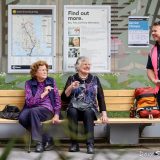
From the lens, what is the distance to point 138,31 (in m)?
7.27

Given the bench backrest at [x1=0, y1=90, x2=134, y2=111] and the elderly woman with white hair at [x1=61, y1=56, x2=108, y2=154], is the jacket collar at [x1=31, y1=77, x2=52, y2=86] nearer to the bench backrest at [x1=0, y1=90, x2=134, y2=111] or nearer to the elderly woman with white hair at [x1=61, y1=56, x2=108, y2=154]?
the elderly woman with white hair at [x1=61, y1=56, x2=108, y2=154]

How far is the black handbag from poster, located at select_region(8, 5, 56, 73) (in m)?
0.52

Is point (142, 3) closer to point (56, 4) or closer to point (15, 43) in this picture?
point (56, 4)

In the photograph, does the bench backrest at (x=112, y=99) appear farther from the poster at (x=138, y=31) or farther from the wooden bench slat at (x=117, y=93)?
the poster at (x=138, y=31)

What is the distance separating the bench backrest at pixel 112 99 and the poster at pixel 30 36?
0.35m

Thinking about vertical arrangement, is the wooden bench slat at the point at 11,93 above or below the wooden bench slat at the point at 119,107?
above

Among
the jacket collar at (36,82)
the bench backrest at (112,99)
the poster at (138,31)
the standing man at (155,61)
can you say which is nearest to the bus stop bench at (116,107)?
the bench backrest at (112,99)

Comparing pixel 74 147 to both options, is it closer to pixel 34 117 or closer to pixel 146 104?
pixel 34 117

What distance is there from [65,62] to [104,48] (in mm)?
553

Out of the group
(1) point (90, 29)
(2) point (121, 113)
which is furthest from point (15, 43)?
(2) point (121, 113)

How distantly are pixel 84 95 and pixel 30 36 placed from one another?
3.99 ft

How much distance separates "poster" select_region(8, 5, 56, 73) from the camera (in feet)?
23.6

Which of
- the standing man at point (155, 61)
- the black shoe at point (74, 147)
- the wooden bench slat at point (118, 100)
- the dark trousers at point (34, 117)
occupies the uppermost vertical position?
the standing man at point (155, 61)

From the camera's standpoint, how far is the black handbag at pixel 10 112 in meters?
6.75
